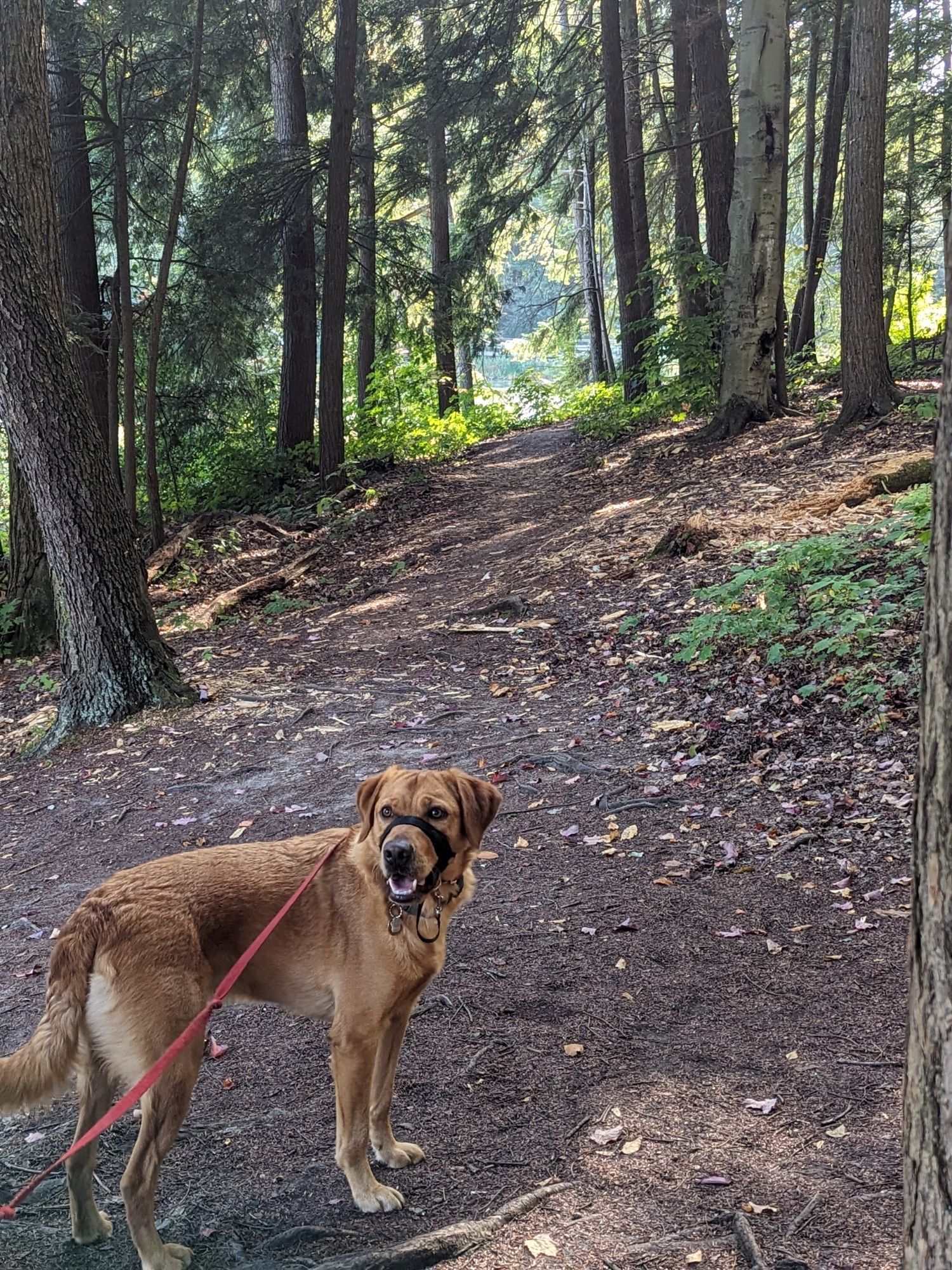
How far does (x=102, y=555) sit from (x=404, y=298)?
13472 millimetres

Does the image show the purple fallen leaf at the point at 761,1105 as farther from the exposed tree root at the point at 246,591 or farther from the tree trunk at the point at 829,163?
the tree trunk at the point at 829,163

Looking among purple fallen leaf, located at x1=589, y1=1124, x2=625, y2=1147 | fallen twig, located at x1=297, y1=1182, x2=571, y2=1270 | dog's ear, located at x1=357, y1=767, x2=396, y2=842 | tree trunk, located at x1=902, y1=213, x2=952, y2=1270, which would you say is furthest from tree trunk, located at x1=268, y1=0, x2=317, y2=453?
tree trunk, located at x1=902, y1=213, x2=952, y2=1270

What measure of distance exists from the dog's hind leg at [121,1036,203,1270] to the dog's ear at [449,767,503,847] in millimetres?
1099

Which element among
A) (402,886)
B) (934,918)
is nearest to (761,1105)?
(402,886)

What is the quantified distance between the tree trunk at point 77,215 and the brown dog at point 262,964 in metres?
13.3

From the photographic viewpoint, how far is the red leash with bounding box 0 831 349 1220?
2711 millimetres

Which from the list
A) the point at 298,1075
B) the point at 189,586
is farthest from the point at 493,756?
the point at 189,586

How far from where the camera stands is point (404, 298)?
2066cm

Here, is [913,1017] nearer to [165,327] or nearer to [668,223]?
[165,327]

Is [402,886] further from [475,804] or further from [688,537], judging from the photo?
[688,537]

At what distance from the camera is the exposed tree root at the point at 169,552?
14.3m

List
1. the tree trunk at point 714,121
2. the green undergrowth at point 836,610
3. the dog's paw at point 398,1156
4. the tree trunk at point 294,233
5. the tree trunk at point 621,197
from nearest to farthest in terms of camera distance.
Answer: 1. the dog's paw at point 398,1156
2. the green undergrowth at point 836,610
3. the tree trunk at point 714,121
4. the tree trunk at point 294,233
5. the tree trunk at point 621,197

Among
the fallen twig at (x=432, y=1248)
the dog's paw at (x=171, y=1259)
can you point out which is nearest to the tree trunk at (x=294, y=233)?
the dog's paw at (x=171, y=1259)

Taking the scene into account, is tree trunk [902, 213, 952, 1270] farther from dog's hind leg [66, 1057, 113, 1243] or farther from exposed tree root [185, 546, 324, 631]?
exposed tree root [185, 546, 324, 631]
